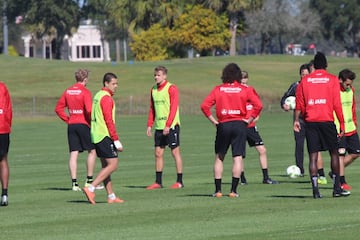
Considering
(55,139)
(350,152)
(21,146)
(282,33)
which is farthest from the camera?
(282,33)

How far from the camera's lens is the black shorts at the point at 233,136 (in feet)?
57.1

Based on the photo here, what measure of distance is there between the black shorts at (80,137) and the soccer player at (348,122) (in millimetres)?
4224

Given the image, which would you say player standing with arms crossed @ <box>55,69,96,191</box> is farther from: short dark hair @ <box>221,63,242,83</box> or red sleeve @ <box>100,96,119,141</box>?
short dark hair @ <box>221,63,242,83</box>

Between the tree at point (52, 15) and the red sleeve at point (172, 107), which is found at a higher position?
the red sleeve at point (172, 107)

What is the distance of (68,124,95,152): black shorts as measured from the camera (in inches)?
796

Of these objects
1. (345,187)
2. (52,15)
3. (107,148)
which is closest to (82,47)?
(52,15)

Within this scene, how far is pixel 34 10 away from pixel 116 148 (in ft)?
278

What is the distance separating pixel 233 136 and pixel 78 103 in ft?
11.9

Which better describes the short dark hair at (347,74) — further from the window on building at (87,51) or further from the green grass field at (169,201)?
the window on building at (87,51)

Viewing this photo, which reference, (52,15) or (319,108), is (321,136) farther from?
(52,15)

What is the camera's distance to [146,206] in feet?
54.6

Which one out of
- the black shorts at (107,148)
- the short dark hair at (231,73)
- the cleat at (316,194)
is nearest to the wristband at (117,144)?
the black shorts at (107,148)

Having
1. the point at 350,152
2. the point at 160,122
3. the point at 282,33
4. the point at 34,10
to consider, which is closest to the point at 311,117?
the point at 350,152

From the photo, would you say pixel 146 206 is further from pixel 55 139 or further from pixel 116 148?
pixel 55 139
